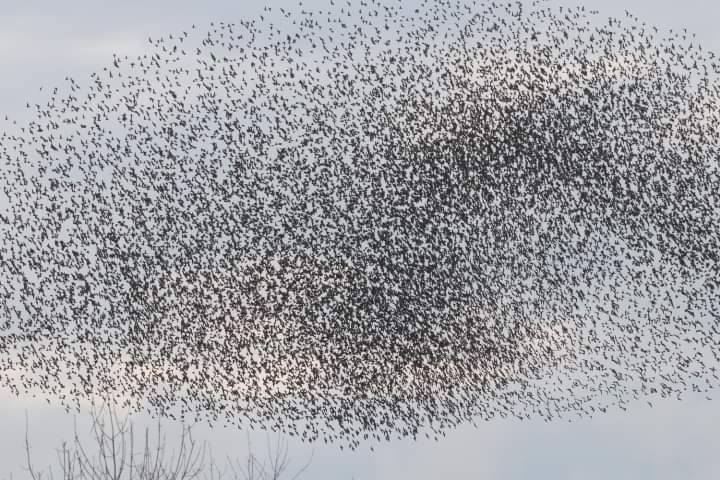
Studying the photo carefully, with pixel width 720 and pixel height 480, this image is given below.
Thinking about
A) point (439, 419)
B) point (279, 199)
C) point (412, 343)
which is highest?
point (279, 199)

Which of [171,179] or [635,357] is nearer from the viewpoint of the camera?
[635,357]

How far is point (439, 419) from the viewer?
29797mm

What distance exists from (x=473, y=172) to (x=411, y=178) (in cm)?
200

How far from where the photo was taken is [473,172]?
3572 centimetres

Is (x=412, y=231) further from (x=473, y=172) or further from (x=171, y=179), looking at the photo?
(x=171, y=179)

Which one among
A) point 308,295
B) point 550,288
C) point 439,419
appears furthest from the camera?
point 308,295

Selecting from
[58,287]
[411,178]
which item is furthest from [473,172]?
[58,287]

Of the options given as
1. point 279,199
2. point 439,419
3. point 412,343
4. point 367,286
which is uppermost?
point 279,199

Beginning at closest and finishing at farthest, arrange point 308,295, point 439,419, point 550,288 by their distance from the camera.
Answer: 1. point 439,419
2. point 550,288
3. point 308,295

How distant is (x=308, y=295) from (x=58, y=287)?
7.80 meters

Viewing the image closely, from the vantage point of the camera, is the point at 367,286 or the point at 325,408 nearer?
the point at 325,408

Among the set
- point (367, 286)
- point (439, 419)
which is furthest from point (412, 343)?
point (439, 419)

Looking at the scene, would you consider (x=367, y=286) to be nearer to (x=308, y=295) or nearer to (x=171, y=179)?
(x=308, y=295)

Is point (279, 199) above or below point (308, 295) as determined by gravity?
above
